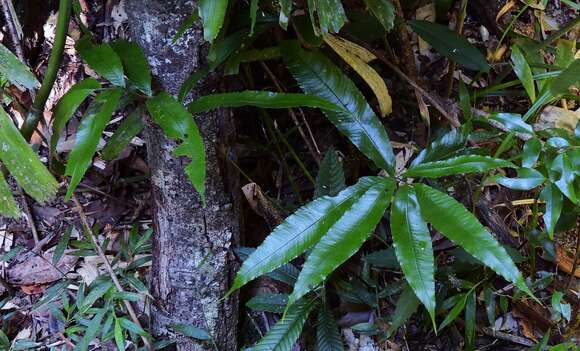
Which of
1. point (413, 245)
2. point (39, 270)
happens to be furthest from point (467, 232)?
point (39, 270)

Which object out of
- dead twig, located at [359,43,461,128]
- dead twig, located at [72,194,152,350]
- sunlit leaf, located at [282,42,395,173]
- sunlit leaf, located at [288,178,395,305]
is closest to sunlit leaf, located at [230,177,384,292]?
sunlit leaf, located at [288,178,395,305]

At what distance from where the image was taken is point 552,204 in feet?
2.95

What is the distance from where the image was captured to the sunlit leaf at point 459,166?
2.50 feet

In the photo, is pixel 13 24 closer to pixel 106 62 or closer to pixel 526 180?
pixel 106 62

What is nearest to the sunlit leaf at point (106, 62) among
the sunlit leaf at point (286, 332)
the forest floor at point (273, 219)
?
the forest floor at point (273, 219)

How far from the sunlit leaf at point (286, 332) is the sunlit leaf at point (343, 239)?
0.97ft

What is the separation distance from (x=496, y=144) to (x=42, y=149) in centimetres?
109

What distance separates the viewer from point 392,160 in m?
0.87

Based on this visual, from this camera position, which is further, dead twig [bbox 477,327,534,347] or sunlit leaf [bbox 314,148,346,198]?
dead twig [bbox 477,327,534,347]

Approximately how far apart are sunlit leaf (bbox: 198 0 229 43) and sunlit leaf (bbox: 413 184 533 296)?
0.36m

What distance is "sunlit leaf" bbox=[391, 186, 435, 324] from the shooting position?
0.70 m

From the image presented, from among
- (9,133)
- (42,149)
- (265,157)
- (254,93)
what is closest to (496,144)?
(265,157)

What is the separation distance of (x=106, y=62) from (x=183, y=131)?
0.56 ft

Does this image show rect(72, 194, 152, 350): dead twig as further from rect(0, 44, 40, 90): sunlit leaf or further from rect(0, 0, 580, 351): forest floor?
rect(0, 44, 40, 90): sunlit leaf
